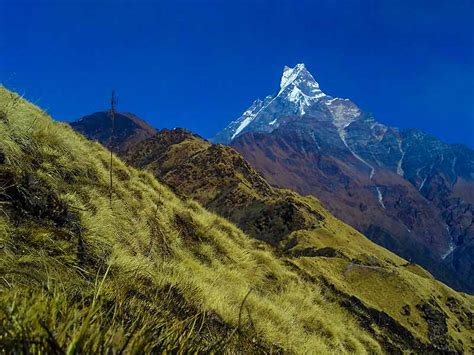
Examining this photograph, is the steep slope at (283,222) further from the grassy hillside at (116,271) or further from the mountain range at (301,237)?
the grassy hillside at (116,271)

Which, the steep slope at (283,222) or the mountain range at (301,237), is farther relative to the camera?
the steep slope at (283,222)

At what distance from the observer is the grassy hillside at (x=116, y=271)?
3.20 meters

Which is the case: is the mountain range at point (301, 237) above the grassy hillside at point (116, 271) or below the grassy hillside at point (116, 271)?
above

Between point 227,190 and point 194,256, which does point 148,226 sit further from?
point 227,190

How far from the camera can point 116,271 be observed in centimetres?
700

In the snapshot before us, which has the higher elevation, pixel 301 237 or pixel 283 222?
pixel 283 222

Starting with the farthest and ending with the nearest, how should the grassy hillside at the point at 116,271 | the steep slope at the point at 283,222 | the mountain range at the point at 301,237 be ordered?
the steep slope at the point at 283,222, the mountain range at the point at 301,237, the grassy hillside at the point at 116,271

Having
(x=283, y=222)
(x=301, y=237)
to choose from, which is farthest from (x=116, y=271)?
(x=283, y=222)

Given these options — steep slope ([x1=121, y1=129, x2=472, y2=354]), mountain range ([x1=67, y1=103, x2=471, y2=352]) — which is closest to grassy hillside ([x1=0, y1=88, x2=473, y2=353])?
mountain range ([x1=67, y1=103, x2=471, y2=352])

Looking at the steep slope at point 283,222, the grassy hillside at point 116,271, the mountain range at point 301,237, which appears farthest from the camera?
the steep slope at point 283,222

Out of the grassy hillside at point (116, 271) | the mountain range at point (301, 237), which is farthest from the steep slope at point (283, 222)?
the grassy hillside at point (116, 271)

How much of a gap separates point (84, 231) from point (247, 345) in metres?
3.28

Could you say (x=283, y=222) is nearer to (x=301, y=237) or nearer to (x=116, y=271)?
(x=301, y=237)

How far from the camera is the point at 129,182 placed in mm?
15047
